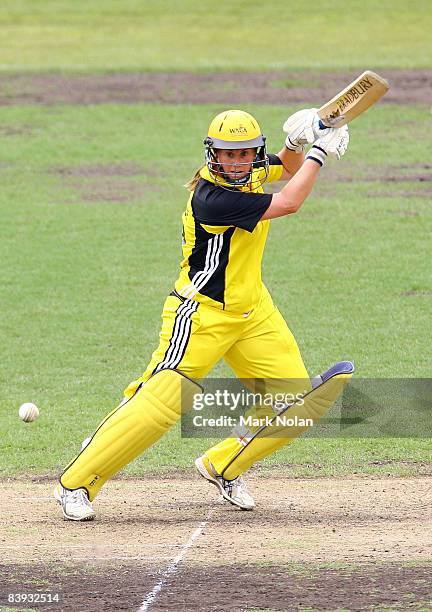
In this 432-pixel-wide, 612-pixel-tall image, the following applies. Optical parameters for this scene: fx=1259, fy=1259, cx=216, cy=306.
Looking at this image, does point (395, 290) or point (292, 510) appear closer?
point (292, 510)

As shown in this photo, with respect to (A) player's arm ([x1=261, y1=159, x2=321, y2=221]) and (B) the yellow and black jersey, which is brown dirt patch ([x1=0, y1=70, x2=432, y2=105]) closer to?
(B) the yellow and black jersey

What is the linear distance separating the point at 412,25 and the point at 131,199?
1271 centimetres

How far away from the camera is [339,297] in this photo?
12.4m

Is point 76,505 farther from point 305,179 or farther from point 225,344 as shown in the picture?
point 305,179

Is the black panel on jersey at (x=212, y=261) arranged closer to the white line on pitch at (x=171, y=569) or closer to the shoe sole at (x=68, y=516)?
the white line on pitch at (x=171, y=569)

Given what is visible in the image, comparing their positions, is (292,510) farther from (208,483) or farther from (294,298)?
(294,298)

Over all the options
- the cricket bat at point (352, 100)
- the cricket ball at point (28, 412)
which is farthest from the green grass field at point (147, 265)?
the cricket bat at point (352, 100)

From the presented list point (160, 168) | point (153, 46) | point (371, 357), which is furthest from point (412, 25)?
point (371, 357)

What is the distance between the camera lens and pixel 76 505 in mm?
7043

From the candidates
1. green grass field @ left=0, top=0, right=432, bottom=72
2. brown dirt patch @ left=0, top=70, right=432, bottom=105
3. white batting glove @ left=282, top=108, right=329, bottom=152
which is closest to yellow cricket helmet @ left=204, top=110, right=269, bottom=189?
white batting glove @ left=282, top=108, right=329, bottom=152

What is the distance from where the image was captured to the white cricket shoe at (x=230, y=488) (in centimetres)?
734

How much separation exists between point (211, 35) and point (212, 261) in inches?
804

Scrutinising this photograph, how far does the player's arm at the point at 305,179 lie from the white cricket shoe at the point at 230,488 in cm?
159

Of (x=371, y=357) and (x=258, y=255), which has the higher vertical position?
(x=258, y=255)
